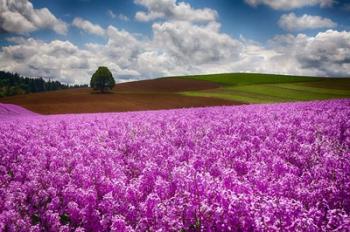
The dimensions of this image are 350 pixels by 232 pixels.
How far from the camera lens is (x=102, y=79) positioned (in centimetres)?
6197

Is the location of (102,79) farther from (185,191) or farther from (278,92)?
(185,191)

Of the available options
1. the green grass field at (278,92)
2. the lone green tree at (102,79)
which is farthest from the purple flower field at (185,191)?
the lone green tree at (102,79)

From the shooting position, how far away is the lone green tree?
61.4 metres

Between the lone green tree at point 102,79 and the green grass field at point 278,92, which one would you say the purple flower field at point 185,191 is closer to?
the green grass field at point 278,92

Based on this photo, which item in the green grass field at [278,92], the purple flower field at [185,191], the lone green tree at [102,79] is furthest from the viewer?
the lone green tree at [102,79]

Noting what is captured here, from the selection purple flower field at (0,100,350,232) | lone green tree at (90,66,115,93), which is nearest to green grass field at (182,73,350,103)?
lone green tree at (90,66,115,93)

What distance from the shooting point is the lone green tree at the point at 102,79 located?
6144 cm

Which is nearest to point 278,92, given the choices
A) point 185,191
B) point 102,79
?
point 102,79

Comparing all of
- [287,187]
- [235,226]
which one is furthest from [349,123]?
[235,226]

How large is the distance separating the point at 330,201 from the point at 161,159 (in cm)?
250

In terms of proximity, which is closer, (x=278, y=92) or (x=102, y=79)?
(x=278, y=92)

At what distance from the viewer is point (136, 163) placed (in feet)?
14.8

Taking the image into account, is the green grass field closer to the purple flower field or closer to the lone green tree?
the lone green tree

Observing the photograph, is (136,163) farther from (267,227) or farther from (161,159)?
(267,227)
